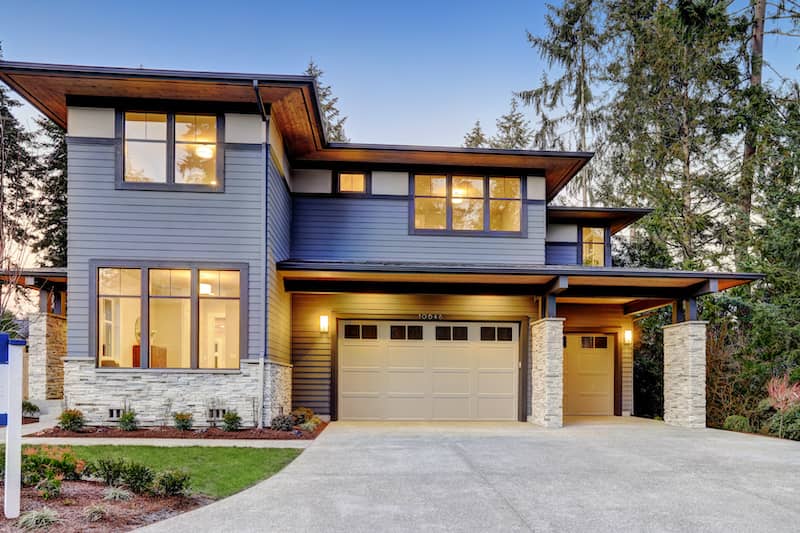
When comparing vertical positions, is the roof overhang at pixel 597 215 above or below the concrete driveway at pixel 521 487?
above

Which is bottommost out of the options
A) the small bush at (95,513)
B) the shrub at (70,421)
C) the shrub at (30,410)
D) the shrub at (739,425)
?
the shrub at (739,425)

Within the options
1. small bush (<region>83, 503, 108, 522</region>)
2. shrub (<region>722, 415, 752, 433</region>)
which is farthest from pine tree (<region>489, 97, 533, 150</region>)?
small bush (<region>83, 503, 108, 522</region>)

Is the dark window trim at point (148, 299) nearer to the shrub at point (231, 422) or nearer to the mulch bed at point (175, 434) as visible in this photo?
the shrub at point (231, 422)

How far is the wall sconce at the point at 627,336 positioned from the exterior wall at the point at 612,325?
44 mm

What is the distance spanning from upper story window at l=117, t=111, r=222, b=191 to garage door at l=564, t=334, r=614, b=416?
341 inches

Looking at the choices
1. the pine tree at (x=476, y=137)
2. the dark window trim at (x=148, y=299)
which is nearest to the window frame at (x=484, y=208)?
the dark window trim at (x=148, y=299)

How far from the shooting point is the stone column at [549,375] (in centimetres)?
1016

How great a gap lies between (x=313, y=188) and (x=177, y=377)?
4759mm

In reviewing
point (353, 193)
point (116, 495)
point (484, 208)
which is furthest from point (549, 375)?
point (116, 495)

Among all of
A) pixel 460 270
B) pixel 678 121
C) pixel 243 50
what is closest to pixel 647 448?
pixel 460 270

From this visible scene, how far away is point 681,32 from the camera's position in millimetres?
16812

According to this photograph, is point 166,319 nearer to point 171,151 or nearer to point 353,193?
point 171,151

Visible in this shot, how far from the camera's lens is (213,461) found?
20.6ft

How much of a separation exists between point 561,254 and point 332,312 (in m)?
5.72
